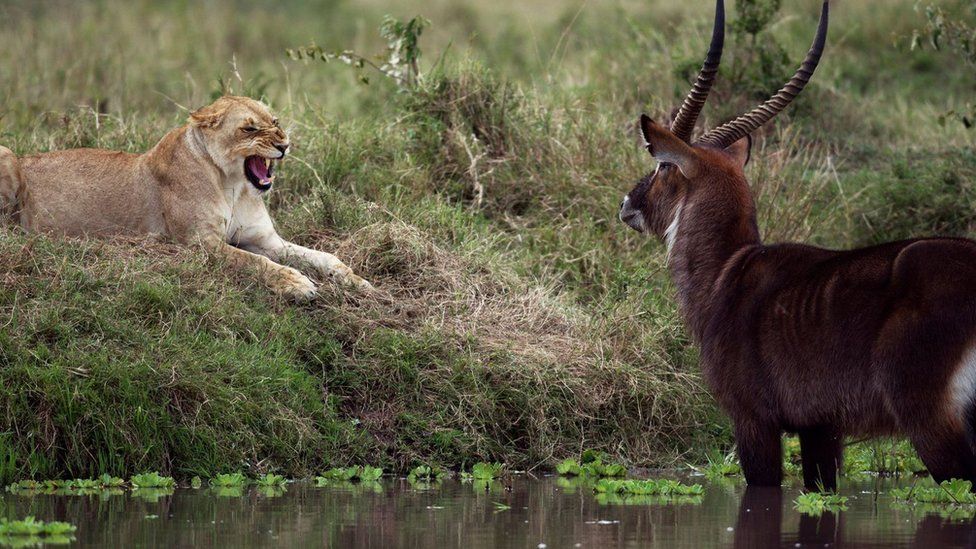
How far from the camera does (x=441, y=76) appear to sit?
11.2 metres

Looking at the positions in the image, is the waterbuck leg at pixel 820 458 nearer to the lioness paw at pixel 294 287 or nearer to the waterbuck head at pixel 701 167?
the waterbuck head at pixel 701 167

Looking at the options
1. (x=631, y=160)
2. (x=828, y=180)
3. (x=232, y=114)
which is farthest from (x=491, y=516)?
(x=828, y=180)

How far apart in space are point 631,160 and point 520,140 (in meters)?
0.86

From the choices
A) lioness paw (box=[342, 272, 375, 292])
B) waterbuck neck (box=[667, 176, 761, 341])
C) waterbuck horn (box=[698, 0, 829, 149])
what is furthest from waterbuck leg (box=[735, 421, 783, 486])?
lioness paw (box=[342, 272, 375, 292])

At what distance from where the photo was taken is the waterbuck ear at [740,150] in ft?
24.1

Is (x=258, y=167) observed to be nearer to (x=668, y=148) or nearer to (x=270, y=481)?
(x=270, y=481)

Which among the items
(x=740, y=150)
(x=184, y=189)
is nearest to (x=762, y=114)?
(x=740, y=150)

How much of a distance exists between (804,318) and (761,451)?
635 mm

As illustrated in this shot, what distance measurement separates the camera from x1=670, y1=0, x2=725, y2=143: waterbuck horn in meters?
7.01

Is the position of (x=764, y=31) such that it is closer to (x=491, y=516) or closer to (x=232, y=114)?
(x=232, y=114)

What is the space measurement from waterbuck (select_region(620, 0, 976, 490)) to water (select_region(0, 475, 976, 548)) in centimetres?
35

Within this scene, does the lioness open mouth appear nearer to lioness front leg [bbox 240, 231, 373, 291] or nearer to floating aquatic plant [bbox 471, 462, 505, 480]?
lioness front leg [bbox 240, 231, 373, 291]

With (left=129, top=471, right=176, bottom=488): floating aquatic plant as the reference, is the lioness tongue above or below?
above

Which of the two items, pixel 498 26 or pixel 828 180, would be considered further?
pixel 498 26
